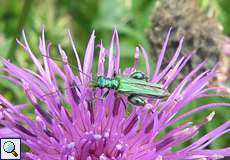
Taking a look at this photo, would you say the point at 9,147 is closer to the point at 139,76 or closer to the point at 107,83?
the point at 107,83

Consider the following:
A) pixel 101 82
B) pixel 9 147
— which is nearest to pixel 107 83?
pixel 101 82

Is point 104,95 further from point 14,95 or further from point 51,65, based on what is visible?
point 14,95

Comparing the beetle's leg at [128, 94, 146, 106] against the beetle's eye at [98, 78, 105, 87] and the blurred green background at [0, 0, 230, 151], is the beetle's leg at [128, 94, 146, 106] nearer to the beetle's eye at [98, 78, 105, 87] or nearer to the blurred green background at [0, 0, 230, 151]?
the beetle's eye at [98, 78, 105, 87]

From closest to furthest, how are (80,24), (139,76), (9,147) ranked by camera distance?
(9,147), (139,76), (80,24)

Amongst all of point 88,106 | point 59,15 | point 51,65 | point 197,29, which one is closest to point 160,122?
point 88,106

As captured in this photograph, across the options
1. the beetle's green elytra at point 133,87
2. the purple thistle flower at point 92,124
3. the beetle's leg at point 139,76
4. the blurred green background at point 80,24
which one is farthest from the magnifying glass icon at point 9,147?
the blurred green background at point 80,24
